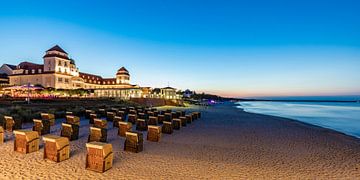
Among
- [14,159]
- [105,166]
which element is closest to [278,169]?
[105,166]

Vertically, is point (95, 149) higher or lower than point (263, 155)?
higher

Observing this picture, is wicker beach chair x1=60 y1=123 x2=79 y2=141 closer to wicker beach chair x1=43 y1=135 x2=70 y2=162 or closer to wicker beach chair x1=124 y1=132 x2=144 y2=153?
wicker beach chair x1=43 y1=135 x2=70 y2=162

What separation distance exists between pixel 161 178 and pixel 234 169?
2.09 m

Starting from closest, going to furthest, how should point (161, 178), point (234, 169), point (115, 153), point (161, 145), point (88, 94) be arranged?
point (161, 178)
point (234, 169)
point (115, 153)
point (161, 145)
point (88, 94)

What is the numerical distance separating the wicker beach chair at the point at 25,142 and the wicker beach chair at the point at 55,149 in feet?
3.19

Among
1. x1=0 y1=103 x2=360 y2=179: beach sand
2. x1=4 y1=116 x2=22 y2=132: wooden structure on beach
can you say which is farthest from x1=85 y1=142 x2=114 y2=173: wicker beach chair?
x1=4 y1=116 x2=22 y2=132: wooden structure on beach

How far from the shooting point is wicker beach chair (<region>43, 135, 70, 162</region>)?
580 cm

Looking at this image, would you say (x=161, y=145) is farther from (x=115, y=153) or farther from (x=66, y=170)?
(x=66, y=170)

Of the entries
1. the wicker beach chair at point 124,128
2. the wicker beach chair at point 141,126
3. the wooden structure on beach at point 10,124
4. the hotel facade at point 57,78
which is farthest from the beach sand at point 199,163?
the hotel facade at point 57,78

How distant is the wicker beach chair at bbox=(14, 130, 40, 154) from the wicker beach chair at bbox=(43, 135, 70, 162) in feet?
3.19

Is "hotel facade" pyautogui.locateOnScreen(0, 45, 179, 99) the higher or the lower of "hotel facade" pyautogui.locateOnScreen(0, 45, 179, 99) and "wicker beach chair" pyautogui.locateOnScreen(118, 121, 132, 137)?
the higher

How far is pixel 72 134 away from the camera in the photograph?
843 centimetres

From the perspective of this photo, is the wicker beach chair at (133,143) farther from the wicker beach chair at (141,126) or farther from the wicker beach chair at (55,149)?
the wicker beach chair at (141,126)

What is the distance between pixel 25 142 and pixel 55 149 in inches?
57.0
